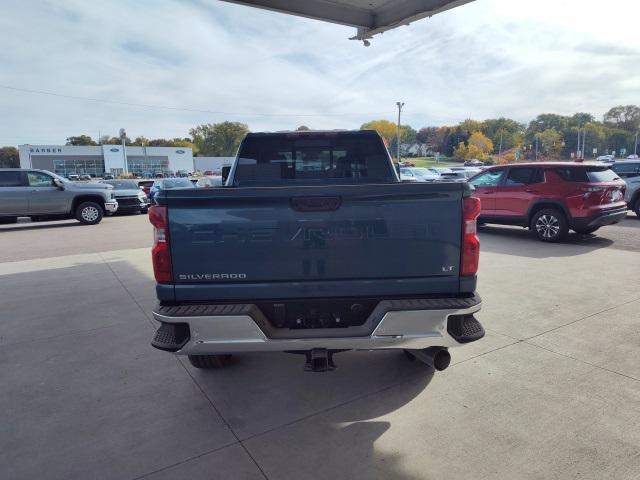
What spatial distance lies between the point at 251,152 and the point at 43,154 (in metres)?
97.7

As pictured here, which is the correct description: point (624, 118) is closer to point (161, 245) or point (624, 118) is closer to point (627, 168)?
point (627, 168)

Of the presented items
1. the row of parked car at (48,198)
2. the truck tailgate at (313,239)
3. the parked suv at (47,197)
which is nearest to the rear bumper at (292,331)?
the truck tailgate at (313,239)

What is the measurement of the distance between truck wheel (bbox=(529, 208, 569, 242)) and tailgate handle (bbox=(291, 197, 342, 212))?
8.62 metres

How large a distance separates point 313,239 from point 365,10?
8026 millimetres

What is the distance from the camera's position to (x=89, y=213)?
1480 centimetres

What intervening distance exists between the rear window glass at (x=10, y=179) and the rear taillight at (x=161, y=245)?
14142mm

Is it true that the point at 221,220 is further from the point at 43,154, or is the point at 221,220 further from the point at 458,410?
the point at 43,154

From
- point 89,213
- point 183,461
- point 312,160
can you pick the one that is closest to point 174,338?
point 183,461

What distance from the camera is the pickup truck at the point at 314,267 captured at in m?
2.59

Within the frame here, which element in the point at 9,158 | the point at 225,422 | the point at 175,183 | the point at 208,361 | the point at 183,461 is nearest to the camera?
the point at 183,461

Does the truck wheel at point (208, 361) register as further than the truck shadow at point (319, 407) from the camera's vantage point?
Yes

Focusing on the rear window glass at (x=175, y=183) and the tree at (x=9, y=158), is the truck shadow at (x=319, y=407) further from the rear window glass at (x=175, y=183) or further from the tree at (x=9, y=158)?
the tree at (x=9, y=158)

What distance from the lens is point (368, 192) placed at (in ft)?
8.61

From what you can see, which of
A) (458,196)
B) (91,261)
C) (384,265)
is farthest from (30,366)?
(91,261)
